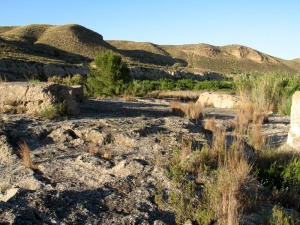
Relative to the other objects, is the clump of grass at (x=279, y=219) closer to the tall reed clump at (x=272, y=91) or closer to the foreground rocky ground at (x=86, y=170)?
the foreground rocky ground at (x=86, y=170)

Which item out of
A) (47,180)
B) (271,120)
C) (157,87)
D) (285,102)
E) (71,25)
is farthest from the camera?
(71,25)

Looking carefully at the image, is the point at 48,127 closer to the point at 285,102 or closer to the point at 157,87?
the point at 285,102

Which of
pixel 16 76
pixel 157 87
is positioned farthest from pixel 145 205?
pixel 16 76

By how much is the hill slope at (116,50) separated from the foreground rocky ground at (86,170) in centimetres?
4756

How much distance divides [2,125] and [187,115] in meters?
5.38

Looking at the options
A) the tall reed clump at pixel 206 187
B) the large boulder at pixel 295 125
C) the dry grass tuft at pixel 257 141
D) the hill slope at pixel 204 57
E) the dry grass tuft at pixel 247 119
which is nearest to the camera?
the tall reed clump at pixel 206 187

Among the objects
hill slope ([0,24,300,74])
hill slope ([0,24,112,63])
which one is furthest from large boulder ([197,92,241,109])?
hill slope ([0,24,112,63])

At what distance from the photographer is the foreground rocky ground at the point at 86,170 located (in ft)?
14.3

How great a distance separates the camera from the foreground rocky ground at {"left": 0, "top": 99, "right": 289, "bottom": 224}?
437 cm

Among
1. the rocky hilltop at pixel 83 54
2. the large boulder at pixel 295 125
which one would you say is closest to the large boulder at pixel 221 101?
the large boulder at pixel 295 125

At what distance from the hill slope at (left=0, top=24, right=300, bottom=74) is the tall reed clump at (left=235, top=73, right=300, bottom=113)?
4158 cm

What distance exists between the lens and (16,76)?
36.9m

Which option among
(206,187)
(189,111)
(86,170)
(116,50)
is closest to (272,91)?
(189,111)

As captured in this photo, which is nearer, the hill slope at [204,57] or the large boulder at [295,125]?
the large boulder at [295,125]
